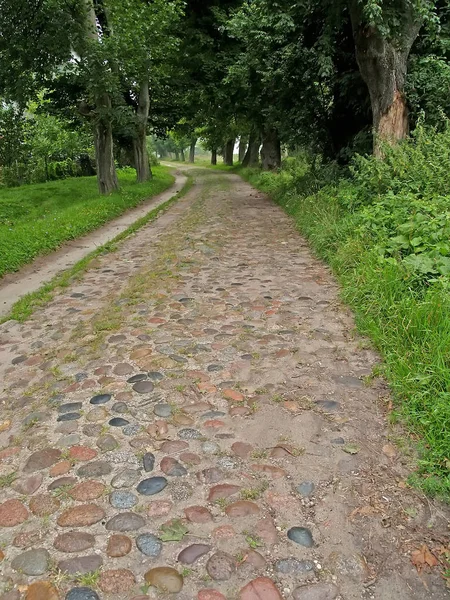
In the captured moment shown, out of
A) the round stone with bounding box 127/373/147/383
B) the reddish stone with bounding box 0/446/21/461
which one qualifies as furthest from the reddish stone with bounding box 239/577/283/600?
the round stone with bounding box 127/373/147/383

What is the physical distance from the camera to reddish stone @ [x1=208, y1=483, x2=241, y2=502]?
2.69m

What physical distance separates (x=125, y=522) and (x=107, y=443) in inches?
29.5

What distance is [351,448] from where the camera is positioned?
122 inches

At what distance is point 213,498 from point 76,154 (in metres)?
27.6

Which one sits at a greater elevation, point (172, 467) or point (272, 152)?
point (272, 152)

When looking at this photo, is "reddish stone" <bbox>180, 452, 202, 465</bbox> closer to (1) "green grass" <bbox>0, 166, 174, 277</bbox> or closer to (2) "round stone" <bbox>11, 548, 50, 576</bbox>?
(2) "round stone" <bbox>11, 548, 50, 576</bbox>

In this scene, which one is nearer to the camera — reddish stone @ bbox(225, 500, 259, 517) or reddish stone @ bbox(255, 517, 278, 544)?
reddish stone @ bbox(255, 517, 278, 544)

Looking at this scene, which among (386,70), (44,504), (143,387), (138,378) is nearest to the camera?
(44,504)

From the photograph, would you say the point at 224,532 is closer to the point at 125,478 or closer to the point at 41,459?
the point at 125,478

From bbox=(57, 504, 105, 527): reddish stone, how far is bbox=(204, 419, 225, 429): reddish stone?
979mm

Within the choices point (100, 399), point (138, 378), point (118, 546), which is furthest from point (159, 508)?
point (138, 378)

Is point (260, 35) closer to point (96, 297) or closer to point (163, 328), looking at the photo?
point (96, 297)

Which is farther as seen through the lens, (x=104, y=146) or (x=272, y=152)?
(x=272, y=152)

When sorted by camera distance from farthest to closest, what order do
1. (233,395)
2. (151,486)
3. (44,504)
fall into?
1. (233,395)
2. (151,486)
3. (44,504)
